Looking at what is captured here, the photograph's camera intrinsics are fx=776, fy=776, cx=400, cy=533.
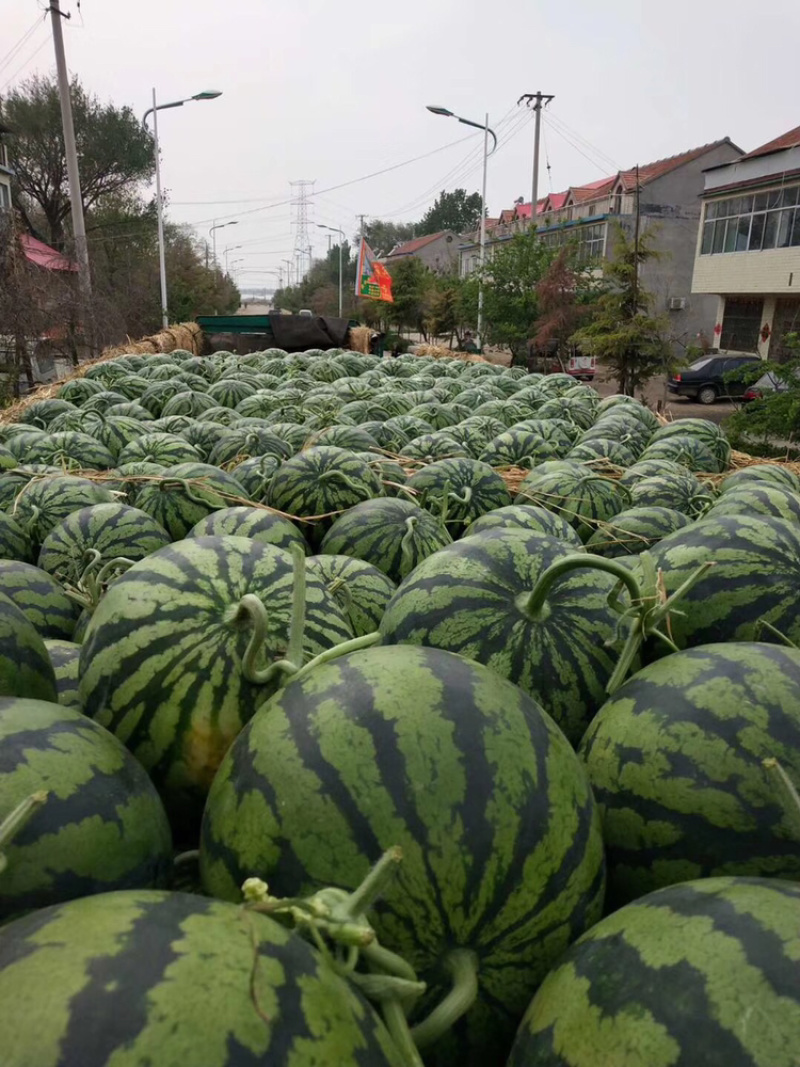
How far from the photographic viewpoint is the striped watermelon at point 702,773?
128 cm

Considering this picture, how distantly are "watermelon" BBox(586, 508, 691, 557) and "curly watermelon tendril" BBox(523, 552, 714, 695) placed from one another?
163cm

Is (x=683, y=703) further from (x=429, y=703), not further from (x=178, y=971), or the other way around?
(x=178, y=971)

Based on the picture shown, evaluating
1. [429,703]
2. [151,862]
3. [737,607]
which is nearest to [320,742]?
[429,703]

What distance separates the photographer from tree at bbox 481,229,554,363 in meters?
26.6

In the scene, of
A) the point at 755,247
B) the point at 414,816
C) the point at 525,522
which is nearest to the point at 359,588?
the point at 525,522

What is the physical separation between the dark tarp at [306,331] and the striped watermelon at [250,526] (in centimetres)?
1646

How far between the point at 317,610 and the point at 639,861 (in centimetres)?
92

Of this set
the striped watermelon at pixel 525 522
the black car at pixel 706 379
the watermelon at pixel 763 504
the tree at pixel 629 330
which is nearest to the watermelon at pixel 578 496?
the watermelon at pixel 763 504

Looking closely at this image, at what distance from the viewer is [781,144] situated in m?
27.9

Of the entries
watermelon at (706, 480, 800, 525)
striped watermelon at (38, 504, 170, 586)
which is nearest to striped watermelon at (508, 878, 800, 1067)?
watermelon at (706, 480, 800, 525)

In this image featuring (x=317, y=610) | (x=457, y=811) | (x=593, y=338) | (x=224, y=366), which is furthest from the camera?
(x=593, y=338)

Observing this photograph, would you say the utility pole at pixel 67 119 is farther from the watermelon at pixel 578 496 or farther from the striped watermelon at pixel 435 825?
the striped watermelon at pixel 435 825

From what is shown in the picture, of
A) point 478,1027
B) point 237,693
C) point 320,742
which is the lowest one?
point 478,1027

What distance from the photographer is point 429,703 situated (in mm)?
1252
